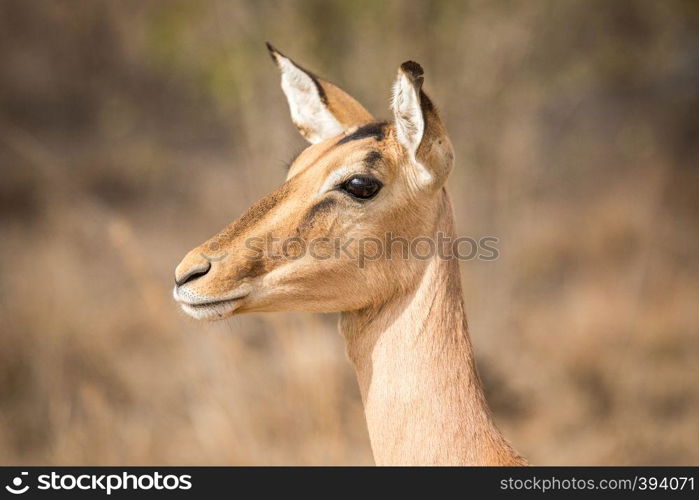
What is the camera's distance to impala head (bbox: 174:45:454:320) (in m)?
2.99

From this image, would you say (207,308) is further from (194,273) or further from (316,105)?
(316,105)

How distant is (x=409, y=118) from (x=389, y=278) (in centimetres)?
58

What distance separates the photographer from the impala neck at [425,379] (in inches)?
123

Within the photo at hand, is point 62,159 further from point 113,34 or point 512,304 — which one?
point 512,304

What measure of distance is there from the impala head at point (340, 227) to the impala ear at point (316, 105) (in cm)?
47

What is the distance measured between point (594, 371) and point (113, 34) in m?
10.7

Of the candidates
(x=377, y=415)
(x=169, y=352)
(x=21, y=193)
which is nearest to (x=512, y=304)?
(x=169, y=352)

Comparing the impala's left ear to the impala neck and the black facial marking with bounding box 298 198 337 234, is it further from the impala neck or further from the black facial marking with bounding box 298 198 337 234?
the black facial marking with bounding box 298 198 337 234

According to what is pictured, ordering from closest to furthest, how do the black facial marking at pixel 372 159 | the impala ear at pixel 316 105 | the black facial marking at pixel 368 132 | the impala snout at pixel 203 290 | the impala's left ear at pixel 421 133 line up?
the impala snout at pixel 203 290 < the impala's left ear at pixel 421 133 < the black facial marking at pixel 372 159 < the black facial marking at pixel 368 132 < the impala ear at pixel 316 105

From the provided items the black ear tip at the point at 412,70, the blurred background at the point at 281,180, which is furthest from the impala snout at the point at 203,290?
the blurred background at the point at 281,180

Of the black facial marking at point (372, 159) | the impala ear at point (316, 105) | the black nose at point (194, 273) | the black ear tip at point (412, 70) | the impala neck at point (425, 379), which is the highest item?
the impala ear at point (316, 105)

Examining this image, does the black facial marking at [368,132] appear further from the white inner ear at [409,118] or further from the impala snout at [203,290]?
the impala snout at [203,290]

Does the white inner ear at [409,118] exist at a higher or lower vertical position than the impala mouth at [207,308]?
higher

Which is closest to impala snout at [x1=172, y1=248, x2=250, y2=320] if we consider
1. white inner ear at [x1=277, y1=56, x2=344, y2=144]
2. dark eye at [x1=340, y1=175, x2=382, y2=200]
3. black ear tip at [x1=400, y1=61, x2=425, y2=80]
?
dark eye at [x1=340, y1=175, x2=382, y2=200]
